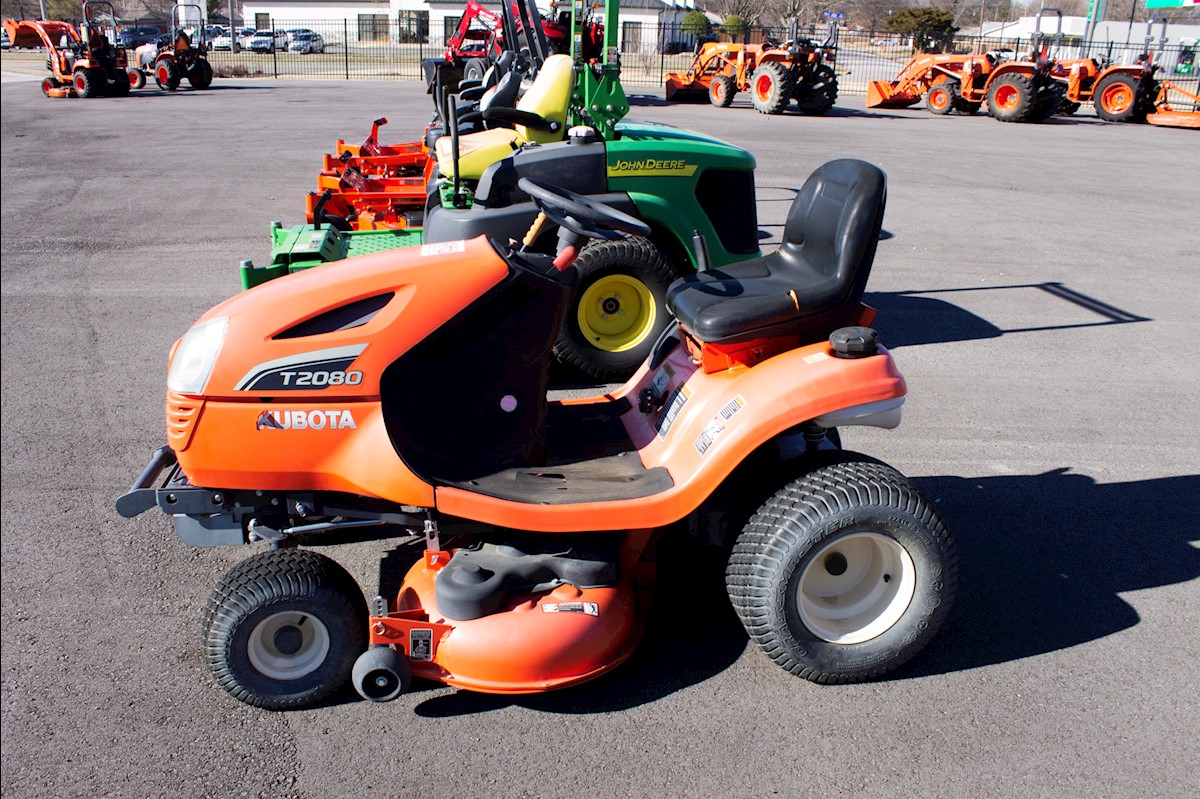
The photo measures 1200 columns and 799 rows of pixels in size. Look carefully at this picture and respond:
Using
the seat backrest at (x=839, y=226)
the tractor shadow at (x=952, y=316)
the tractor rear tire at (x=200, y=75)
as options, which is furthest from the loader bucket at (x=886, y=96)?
the seat backrest at (x=839, y=226)

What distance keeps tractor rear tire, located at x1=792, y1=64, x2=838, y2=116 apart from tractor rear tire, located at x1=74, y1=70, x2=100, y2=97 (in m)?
14.6

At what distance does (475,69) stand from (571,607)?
9.63 meters

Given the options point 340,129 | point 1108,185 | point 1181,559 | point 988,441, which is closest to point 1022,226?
point 1108,185

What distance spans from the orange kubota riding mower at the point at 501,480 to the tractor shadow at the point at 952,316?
338 centimetres

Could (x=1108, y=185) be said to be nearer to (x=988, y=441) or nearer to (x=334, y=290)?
(x=988, y=441)

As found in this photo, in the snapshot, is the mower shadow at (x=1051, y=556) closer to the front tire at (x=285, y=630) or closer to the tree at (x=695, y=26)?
the front tire at (x=285, y=630)

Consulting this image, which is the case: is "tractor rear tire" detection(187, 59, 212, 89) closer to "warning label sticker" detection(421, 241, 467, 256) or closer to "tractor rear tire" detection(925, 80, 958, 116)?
"tractor rear tire" detection(925, 80, 958, 116)

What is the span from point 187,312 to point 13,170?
6.67m

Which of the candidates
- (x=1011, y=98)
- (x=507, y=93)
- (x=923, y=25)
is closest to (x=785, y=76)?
(x=1011, y=98)

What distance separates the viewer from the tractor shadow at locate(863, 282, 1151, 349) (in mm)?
6429

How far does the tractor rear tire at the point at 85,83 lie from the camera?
794 inches

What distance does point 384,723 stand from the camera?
110 inches

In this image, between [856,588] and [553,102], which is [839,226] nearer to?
[856,588]

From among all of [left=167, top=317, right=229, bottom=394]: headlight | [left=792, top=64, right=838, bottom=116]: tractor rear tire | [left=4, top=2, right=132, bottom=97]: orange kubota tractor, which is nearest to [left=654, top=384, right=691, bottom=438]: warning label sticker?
[left=167, top=317, right=229, bottom=394]: headlight
